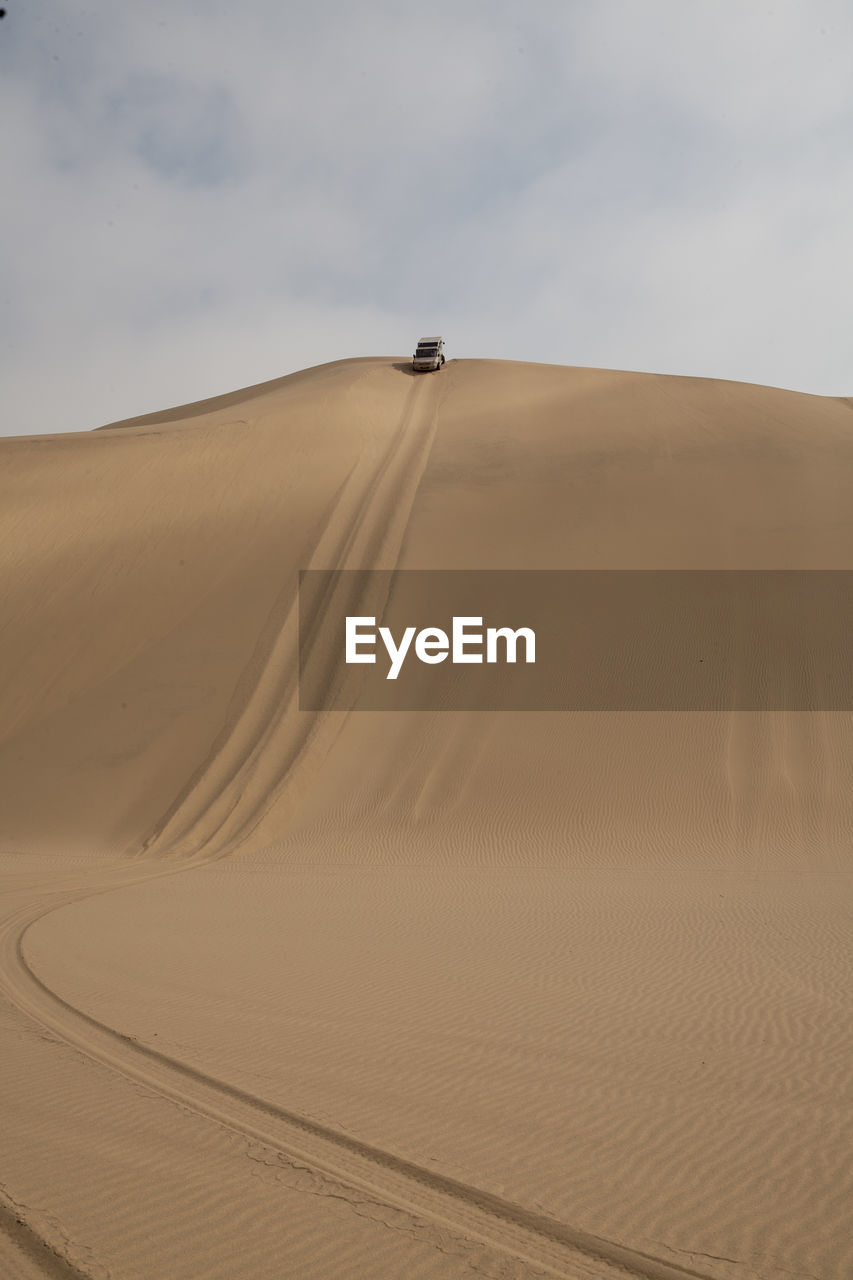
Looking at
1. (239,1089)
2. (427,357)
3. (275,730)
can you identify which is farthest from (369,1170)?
(427,357)

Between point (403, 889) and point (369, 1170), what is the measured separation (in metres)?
6.98

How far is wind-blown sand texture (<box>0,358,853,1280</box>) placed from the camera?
12.0 feet

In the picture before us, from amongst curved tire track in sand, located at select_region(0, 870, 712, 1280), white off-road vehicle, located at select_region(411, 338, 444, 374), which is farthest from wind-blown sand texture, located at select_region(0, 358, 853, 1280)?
white off-road vehicle, located at select_region(411, 338, 444, 374)

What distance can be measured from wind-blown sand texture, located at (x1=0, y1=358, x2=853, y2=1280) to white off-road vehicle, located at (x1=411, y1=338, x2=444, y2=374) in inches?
245

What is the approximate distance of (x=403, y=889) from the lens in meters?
10.8

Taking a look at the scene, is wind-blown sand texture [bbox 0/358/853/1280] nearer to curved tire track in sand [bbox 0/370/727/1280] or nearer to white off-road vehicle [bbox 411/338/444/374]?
curved tire track in sand [bbox 0/370/727/1280]

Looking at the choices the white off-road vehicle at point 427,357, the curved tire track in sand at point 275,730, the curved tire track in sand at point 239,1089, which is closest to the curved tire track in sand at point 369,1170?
the curved tire track in sand at point 239,1089

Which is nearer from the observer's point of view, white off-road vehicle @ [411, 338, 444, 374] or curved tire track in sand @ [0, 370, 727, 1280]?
curved tire track in sand @ [0, 370, 727, 1280]

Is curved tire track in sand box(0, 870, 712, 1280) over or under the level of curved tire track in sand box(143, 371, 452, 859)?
under

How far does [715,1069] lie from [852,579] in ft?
46.8

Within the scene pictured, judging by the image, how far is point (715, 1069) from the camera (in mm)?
5215

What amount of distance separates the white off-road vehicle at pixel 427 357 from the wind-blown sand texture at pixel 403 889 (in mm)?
6223

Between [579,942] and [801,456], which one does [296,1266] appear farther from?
[801,456]

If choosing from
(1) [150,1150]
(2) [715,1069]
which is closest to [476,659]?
(2) [715,1069]
